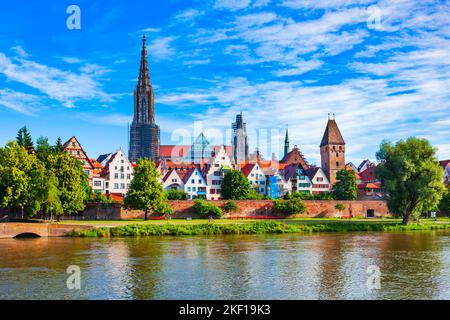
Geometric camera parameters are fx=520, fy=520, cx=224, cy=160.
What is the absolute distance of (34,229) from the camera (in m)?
53.5

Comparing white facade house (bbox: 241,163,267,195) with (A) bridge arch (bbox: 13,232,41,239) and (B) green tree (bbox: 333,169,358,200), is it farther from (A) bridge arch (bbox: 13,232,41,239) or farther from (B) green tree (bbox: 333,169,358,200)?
(A) bridge arch (bbox: 13,232,41,239)

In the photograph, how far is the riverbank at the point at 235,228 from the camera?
181 ft

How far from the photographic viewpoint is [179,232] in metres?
57.3

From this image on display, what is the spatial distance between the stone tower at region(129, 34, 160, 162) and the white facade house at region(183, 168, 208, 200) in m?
55.6

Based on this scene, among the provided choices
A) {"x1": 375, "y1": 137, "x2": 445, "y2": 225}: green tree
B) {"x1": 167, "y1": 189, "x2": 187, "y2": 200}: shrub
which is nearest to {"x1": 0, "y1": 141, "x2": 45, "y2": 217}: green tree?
{"x1": 167, "y1": 189, "x2": 187, "y2": 200}: shrub

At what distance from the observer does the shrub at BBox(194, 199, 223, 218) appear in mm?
75625

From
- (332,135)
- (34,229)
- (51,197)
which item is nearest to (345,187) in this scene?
(332,135)

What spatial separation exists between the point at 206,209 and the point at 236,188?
14.5m

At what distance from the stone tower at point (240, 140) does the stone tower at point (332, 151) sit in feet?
172

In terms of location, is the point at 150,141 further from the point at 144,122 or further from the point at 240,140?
the point at 240,140
